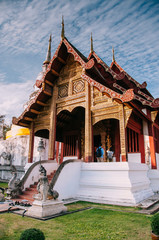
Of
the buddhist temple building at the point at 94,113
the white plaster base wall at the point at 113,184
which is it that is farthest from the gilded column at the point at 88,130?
the white plaster base wall at the point at 113,184

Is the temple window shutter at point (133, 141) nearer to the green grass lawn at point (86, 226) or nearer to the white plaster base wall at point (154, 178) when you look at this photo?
the white plaster base wall at point (154, 178)

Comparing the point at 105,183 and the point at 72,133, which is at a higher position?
the point at 72,133

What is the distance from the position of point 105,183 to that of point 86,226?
2942 millimetres

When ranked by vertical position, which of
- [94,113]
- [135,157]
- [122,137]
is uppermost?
[94,113]

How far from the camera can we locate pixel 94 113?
26.1 ft

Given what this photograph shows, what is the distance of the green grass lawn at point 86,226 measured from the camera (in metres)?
3.23

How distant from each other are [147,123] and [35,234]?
7998 millimetres

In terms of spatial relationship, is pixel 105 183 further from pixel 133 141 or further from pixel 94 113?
pixel 133 141

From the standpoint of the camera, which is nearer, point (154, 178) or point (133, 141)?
point (154, 178)

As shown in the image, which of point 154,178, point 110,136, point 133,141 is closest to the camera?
point 154,178

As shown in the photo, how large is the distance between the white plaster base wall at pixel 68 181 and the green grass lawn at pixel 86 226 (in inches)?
71.5

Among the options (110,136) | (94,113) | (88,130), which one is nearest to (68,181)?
(88,130)

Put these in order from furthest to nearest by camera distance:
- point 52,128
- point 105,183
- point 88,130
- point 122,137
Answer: point 52,128
point 88,130
point 122,137
point 105,183

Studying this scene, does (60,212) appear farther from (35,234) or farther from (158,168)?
(158,168)
